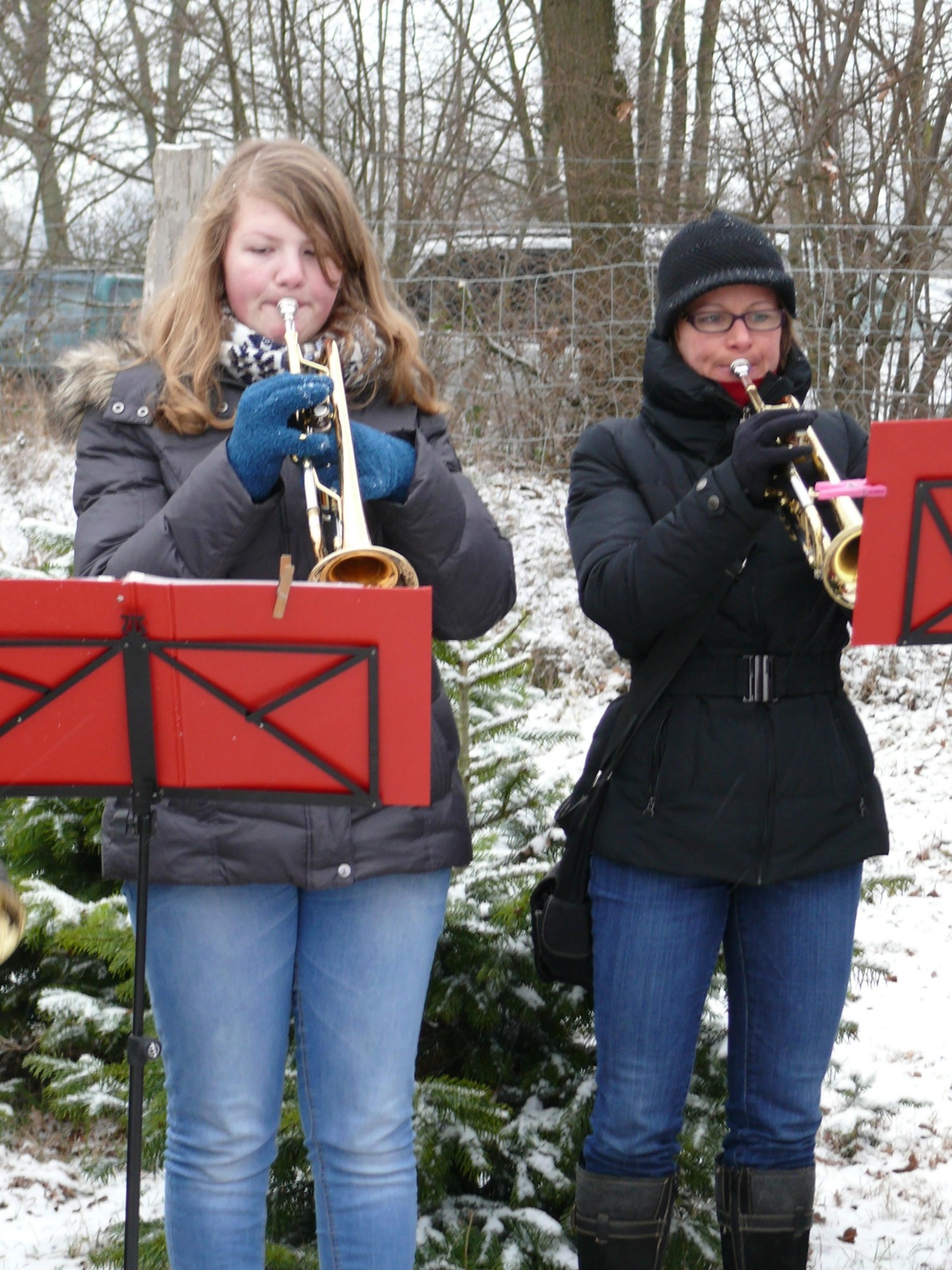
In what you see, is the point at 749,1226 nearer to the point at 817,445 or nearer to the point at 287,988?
the point at 287,988

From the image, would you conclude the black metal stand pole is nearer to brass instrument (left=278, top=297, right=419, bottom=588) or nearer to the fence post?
brass instrument (left=278, top=297, right=419, bottom=588)

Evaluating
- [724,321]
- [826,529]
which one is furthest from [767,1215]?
[724,321]

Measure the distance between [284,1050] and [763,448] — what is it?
3.99 feet

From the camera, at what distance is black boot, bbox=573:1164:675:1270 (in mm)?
2191

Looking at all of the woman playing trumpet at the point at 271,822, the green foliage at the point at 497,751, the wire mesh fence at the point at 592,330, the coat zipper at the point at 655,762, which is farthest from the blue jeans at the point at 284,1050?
the wire mesh fence at the point at 592,330

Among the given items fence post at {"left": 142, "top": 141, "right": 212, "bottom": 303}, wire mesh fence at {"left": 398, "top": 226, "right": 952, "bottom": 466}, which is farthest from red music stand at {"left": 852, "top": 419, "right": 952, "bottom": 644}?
wire mesh fence at {"left": 398, "top": 226, "right": 952, "bottom": 466}

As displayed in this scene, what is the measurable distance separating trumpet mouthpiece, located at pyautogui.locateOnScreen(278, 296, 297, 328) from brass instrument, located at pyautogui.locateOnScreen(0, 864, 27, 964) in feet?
3.15

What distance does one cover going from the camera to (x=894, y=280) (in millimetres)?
6488

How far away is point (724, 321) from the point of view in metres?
2.30

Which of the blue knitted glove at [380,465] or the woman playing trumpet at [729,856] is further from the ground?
the blue knitted glove at [380,465]

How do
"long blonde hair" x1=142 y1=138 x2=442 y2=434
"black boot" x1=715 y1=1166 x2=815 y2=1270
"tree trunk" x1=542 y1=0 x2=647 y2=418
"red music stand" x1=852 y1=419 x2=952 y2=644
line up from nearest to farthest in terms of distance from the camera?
"red music stand" x1=852 y1=419 x2=952 y2=644, "long blonde hair" x1=142 y1=138 x2=442 y2=434, "black boot" x1=715 y1=1166 x2=815 y2=1270, "tree trunk" x1=542 y1=0 x2=647 y2=418

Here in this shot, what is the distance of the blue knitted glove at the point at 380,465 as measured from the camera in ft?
6.46

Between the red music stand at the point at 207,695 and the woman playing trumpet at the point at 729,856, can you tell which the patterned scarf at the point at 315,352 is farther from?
the red music stand at the point at 207,695

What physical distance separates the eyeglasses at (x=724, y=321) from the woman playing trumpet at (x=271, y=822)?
52cm
